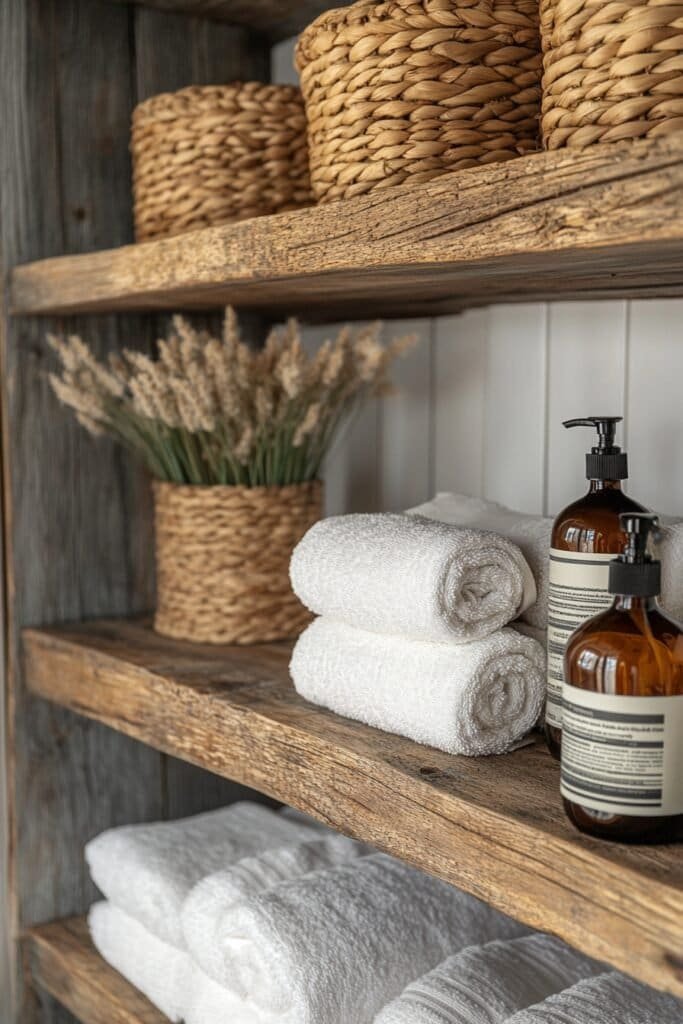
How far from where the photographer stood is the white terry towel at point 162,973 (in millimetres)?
980

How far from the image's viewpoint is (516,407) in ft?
3.83

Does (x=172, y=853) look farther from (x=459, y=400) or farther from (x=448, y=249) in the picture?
(x=448, y=249)

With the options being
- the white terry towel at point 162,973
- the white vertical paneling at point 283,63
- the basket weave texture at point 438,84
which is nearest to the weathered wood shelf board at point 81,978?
the white terry towel at point 162,973

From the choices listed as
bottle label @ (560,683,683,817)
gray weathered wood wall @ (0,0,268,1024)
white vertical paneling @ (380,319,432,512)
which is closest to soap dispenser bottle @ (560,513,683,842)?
bottle label @ (560,683,683,817)

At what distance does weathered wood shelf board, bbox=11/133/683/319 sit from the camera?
0.57m

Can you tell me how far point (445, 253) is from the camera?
2.21 ft

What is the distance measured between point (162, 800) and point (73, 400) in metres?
0.50

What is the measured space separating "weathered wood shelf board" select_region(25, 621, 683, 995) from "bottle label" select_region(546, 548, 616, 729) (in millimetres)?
57

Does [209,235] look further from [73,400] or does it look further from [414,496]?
[414,496]

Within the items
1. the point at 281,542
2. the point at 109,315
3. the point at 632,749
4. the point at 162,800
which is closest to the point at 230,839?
the point at 162,800

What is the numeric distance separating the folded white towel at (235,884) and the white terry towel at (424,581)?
29cm

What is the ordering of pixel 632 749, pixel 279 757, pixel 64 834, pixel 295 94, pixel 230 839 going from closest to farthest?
pixel 632 749 → pixel 279 757 → pixel 295 94 → pixel 230 839 → pixel 64 834

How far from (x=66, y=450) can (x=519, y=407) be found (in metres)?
0.50

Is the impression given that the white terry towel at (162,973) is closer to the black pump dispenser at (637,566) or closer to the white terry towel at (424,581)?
→ the white terry towel at (424,581)
